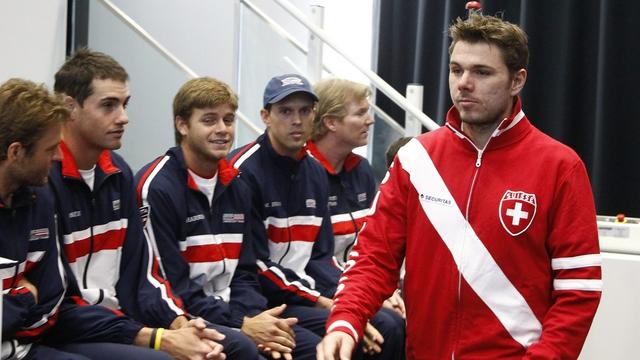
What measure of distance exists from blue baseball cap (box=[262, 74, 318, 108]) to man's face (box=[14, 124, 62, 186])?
3.71 ft

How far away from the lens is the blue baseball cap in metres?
3.31

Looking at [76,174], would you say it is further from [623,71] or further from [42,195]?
[623,71]

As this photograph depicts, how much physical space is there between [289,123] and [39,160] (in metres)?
1.20

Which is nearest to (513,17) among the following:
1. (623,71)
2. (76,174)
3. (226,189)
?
(623,71)

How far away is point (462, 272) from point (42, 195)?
3.73ft

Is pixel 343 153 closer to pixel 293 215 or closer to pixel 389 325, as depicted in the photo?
pixel 293 215

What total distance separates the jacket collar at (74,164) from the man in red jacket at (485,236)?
0.91m

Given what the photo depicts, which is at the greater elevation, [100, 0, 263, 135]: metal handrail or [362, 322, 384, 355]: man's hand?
[100, 0, 263, 135]: metal handrail

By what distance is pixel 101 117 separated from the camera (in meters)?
2.67

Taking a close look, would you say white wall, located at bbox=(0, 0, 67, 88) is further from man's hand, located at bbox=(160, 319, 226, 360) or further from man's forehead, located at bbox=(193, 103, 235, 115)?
man's hand, located at bbox=(160, 319, 226, 360)

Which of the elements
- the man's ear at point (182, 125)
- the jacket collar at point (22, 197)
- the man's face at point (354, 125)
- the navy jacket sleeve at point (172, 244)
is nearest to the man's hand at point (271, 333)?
the navy jacket sleeve at point (172, 244)

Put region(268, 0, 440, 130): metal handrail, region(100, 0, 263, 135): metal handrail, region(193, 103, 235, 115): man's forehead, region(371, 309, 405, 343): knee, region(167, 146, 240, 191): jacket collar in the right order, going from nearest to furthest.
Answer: region(167, 146, 240, 191): jacket collar, region(193, 103, 235, 115): man's forehead, region(371, 309, 405, 343): knee, region(268, 0, 440, 130): metal handrail, region(100, 0, 263, 135): metal handrail

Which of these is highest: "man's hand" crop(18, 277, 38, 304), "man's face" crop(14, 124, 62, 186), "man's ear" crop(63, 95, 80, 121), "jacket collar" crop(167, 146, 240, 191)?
"man's ear" crop(63, 95, 80, 121)

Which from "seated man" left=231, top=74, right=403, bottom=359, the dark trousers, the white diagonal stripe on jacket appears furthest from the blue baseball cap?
the white diagonal stripe on jacket
